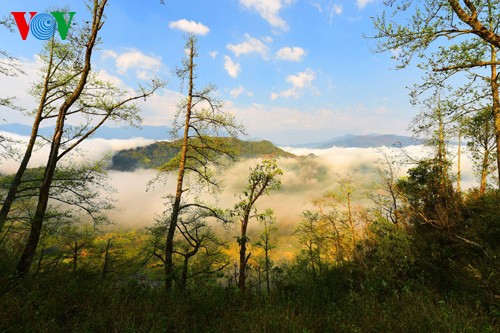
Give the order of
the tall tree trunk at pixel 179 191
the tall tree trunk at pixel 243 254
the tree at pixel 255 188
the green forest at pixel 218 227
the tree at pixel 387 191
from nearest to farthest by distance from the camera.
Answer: the green forest at pixel 218 227
the tall tree trunk at pixel 179 191
the tall tree trunk at pixel 243 254
the tree at pixel 255 188
the tree at pixel 387 191

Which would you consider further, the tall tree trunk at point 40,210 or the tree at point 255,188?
the tree at point 255,188

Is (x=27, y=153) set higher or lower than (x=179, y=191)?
higher

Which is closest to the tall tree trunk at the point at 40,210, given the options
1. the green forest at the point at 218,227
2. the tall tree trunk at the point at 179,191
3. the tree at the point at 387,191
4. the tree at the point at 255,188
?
the green forest at the point at 218,227

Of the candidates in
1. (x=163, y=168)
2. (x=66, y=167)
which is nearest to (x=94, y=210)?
(x=66, y=167)

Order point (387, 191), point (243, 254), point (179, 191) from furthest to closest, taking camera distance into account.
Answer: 1. point (387, 191)
2. point (243, 254)
3. point (179, 191)

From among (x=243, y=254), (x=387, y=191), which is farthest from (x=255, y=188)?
(x=387, y=191)

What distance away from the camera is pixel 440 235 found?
1274 cm

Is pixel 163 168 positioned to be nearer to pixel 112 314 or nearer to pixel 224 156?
pixel 224 156

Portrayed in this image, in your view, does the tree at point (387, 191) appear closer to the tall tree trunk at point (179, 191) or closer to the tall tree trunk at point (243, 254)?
the tall tree trunk at point (243, 254)

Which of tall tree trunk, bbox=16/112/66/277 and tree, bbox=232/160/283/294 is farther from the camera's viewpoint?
tree, bbox=232/160/283/294

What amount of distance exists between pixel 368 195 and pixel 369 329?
60.0 feet

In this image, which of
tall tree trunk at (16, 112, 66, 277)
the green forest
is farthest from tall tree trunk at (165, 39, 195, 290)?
tall tree trunk at (16, 112, 66, 277)

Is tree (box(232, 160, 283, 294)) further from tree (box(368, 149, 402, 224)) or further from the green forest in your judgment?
tree (box(368, 149, 402, 224))

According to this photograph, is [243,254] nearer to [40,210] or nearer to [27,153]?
[40,210]
